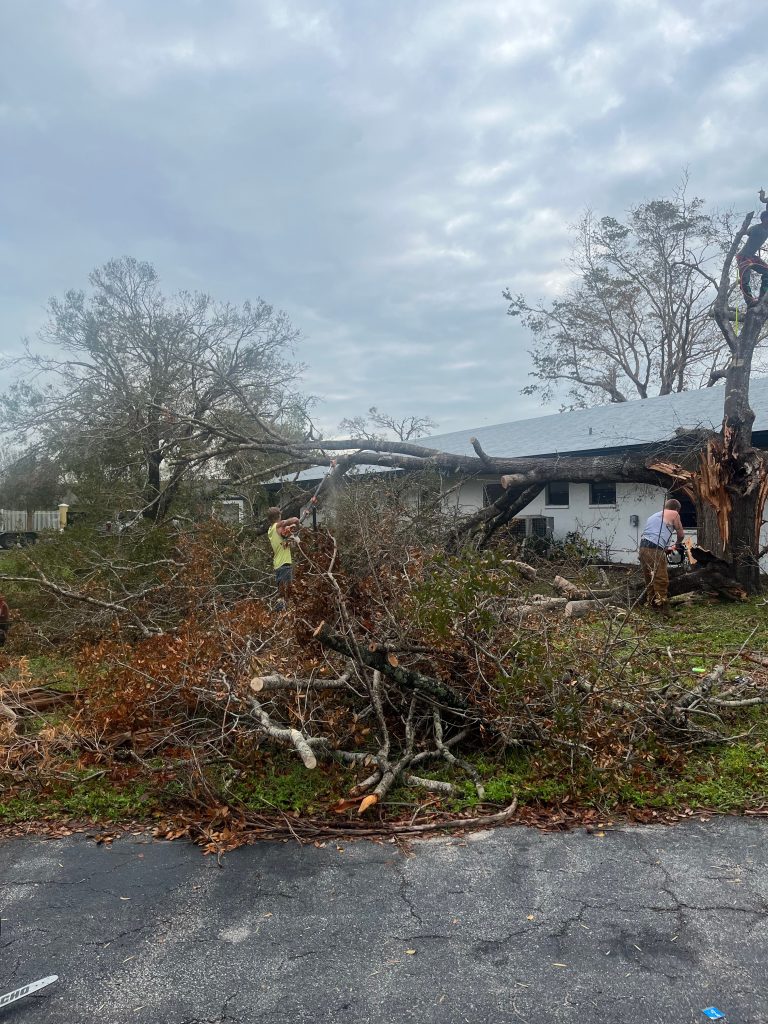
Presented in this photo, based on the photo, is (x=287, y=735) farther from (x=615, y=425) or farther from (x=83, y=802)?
(x=615, y=425)

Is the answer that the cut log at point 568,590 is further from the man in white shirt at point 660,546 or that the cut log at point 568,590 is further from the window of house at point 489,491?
the window of house at point 489,491

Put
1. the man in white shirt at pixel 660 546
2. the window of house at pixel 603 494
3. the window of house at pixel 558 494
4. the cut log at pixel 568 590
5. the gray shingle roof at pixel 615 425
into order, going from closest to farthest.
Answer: the man in white shirt at pixel 660 546 < the cut log at pixel 568 590 < the gray shingle roof at pixel 615 425 < the window of house at pixel 603 494 < the window of house at pixel 558 494

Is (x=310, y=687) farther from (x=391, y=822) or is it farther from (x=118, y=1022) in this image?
(x=118, y=1022)

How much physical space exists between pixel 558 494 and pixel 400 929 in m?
16.1

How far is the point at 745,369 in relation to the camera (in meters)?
11.1

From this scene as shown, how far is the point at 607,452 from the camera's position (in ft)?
50.9

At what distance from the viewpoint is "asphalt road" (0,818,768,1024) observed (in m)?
2.43

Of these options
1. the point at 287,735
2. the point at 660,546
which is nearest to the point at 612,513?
the point at 660,546

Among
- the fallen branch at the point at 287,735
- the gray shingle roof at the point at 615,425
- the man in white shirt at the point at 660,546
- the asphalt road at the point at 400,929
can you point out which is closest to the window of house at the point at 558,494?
the gray shingle roof at the point at 615,425

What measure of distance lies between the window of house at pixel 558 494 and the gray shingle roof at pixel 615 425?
44.8 inches

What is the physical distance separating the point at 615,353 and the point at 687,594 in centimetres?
2274

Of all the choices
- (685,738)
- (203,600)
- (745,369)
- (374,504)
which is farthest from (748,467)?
(203,600)

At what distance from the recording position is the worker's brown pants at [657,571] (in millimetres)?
9766

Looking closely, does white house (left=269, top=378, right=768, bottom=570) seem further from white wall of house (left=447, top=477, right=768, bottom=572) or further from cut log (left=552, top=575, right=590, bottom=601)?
cut log (left=552, top=575, right=590, bottom=601)
